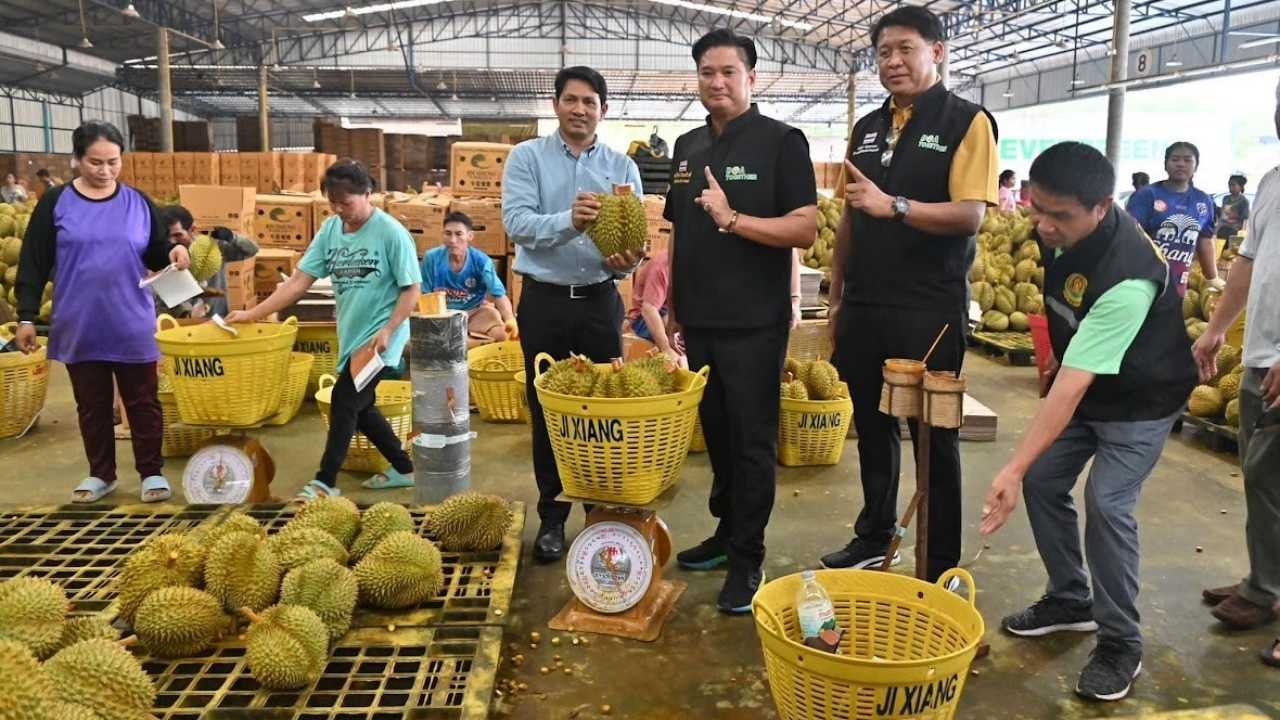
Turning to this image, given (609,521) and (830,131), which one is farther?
(830,131)

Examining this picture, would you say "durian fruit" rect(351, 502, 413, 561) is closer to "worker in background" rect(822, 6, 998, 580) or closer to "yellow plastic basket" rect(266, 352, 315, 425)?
"worker in background" rect(822, 6, 998, 580)

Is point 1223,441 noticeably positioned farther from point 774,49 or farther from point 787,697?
point 774,49

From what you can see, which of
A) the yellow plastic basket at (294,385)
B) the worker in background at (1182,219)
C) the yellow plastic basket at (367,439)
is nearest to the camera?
the yellow plastic basket at (367,439)

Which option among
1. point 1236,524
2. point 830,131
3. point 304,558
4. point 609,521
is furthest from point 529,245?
point 830,131

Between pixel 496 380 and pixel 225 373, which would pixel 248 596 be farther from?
pixel 496 380

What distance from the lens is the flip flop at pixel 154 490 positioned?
4.04 m

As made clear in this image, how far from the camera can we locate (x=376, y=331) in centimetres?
391

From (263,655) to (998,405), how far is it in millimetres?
5150

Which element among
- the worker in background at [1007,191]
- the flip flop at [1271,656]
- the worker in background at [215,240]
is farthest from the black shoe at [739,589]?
the worker in background at [1007,191]

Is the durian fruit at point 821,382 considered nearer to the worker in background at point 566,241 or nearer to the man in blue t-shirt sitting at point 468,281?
the worker in background at point 566,241

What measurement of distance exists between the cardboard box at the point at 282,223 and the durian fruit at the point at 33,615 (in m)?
6.02

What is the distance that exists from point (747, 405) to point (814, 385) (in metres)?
1.80

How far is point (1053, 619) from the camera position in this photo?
290 cm

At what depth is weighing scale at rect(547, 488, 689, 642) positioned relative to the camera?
2.84 m
